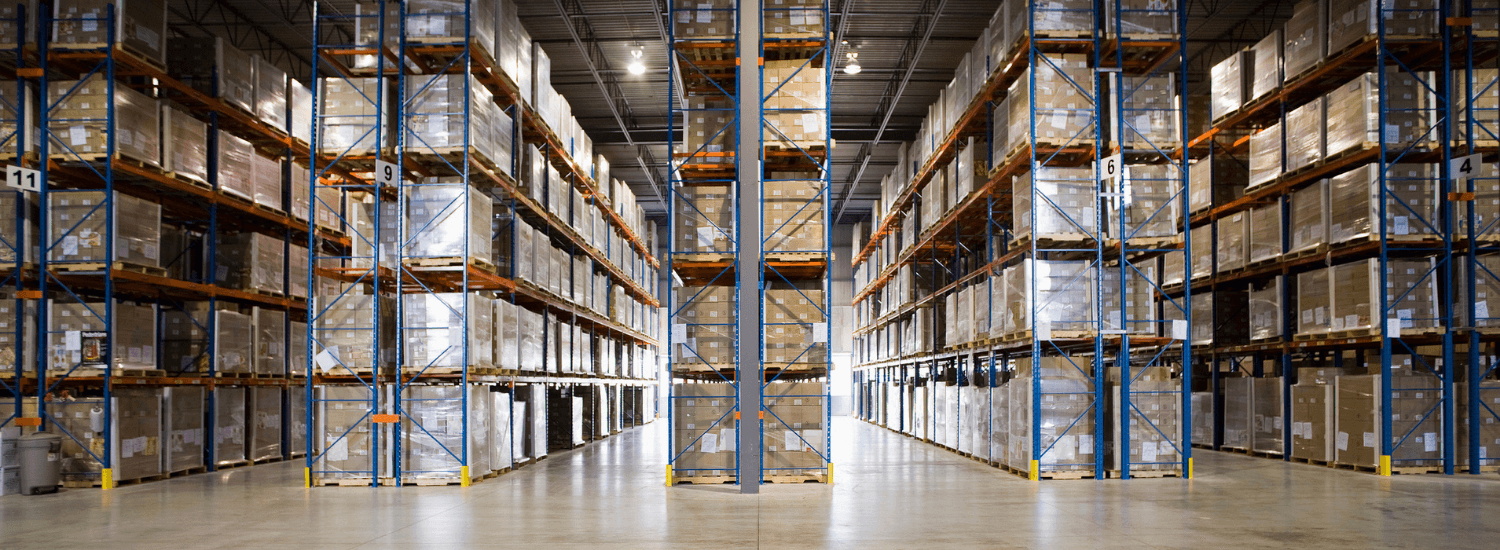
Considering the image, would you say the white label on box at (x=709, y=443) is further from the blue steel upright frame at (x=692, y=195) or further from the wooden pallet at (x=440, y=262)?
the wooden pallet at (x=440, y=262)

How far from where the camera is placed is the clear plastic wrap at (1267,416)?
44.1 feet

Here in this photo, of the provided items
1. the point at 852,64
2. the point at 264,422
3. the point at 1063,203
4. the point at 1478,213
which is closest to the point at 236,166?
the point at 264,422

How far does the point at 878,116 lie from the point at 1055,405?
505 inches

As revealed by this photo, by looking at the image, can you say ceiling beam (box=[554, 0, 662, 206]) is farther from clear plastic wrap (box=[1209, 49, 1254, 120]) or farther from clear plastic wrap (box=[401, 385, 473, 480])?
clear plastic wrap (box=[1209, 49, 1254, 120])

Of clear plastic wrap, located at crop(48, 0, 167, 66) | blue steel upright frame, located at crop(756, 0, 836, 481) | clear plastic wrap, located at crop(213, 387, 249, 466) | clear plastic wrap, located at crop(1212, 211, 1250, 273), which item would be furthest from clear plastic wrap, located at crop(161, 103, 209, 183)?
clear plastic wrap, located at crop(1212, 211, 1250, 273)

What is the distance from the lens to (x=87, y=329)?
1076 centimetres

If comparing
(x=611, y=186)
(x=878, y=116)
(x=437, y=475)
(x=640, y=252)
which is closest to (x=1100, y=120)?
(x=437, y=475)

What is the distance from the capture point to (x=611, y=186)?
73.6ft

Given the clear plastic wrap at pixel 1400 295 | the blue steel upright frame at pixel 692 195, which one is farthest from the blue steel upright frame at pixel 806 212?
the clear plastic wrap at pixel 1400 295

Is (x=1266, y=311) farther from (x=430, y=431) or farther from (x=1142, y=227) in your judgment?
(x=430, y=431)

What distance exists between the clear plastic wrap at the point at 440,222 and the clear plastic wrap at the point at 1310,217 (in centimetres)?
1091

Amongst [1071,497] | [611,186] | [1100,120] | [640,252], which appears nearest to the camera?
[1071,497]

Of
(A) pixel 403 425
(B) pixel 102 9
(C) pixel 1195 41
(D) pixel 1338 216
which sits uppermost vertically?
(C) pixel 1195 41

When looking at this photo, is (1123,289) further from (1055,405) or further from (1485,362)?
(1485,362)
